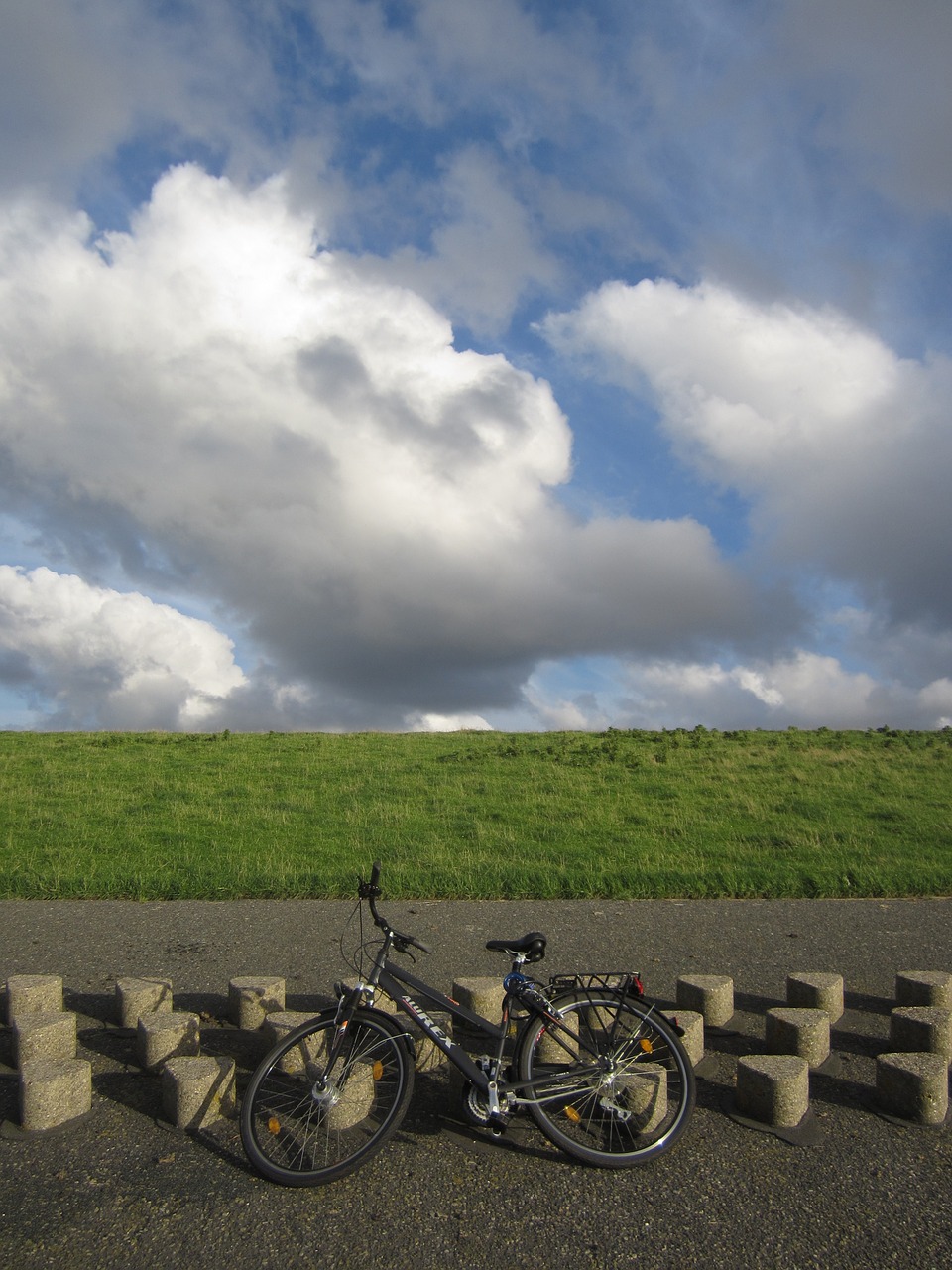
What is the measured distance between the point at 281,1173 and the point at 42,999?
10.1ft

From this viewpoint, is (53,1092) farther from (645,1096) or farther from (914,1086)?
(914,1086)

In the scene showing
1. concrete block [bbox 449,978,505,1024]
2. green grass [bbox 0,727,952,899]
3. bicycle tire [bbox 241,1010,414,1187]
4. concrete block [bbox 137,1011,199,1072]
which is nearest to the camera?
bicycle tire [bbox 241,1010,414,1187]

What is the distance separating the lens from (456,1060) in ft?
17.1

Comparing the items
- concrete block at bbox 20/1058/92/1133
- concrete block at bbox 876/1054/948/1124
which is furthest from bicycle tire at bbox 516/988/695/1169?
concrete block at bbox 20/1058/92/1133

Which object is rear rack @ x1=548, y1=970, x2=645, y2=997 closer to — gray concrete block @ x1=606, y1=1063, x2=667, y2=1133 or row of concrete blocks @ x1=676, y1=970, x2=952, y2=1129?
gray concrete block @ x1=606, y1=1063, x2=667, y2=1133

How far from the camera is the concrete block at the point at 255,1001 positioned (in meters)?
6.80

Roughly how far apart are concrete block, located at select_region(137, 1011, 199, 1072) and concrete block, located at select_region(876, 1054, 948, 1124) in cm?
447

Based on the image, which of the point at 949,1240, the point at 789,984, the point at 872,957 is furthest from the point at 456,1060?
the point at 872,957

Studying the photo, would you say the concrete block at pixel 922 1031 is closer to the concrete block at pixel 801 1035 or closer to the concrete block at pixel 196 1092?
the concrete block at pixel 801 1035

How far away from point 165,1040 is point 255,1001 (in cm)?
85

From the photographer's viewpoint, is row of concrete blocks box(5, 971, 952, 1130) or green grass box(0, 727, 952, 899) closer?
row of concrete blocks box(5, 971, 952, 1130)

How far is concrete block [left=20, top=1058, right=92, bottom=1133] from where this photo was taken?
17.4 ft

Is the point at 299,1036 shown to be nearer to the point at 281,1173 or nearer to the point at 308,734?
the point at 281,1173

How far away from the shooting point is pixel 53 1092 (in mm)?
5352
